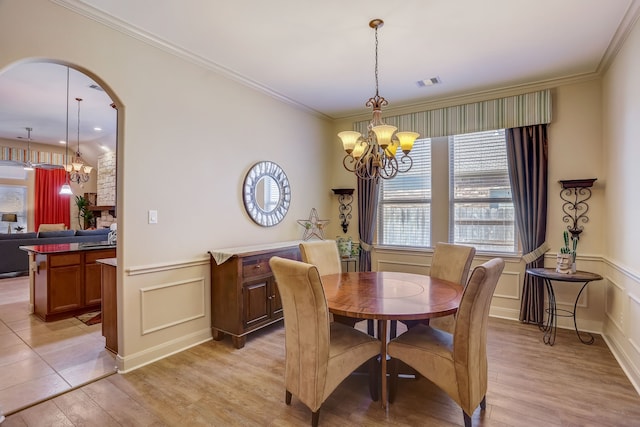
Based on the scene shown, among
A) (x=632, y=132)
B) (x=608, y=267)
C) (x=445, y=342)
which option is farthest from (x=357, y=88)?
(x=608, y=267)

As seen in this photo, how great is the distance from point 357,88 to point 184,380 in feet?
11.6

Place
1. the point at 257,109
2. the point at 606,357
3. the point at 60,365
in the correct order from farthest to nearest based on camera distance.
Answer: the point at 257,109
the point at 606,357
the point at 60,365

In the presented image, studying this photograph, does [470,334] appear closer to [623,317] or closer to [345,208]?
[623,317]

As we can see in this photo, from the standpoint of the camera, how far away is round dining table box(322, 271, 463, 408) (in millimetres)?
1926

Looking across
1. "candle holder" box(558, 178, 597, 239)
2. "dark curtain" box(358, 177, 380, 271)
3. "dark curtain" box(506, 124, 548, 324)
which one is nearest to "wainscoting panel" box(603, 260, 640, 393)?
"candle holder" box(558, 178, 597, 239)

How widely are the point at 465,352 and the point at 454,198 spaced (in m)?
2.83

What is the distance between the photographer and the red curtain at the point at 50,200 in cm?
862

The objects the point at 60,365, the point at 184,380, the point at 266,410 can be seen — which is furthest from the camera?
the point at 60,365

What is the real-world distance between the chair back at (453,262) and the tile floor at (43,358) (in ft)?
9.67

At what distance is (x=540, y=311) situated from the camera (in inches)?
144

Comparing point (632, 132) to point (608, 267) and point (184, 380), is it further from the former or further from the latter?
point (184, 380)

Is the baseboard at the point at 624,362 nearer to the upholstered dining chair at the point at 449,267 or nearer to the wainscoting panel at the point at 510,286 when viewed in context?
the wainscoting panel at the point at 510,286

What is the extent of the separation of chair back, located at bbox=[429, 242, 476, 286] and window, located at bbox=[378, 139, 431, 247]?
1.42 metres

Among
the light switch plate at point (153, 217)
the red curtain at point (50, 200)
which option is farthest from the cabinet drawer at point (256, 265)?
the red curtain at point (50, 200)
